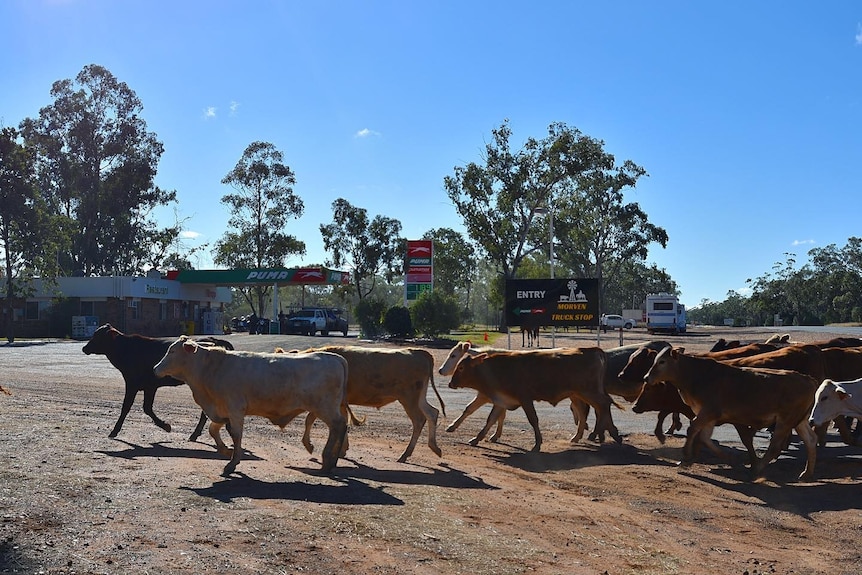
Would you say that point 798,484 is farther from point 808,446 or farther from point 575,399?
point 575,399

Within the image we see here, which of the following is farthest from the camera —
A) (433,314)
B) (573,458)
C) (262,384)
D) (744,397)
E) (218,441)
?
(433,314)

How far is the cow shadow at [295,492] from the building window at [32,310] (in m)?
57.4

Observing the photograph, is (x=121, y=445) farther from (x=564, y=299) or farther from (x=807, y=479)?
(x=564, y=299)

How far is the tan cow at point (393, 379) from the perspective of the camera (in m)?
12.9

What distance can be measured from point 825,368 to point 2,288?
5792 cm

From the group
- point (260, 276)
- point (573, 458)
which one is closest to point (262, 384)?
point (573, 458)

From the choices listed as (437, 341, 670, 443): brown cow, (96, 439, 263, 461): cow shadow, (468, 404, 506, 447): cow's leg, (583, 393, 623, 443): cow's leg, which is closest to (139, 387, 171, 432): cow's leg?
(96, 439, 263, 461): cow shadow

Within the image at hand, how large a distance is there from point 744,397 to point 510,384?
13.0 ft

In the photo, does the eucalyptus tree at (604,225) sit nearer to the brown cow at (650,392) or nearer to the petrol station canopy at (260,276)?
the petrol station canopy at (260,276)

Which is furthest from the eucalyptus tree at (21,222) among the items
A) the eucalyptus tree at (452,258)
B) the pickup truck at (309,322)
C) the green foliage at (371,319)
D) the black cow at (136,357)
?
the black cow at (136,357)

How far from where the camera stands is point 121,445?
12.3 metres

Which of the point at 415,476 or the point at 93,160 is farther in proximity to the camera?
the point at 93,160

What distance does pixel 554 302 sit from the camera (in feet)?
97.6

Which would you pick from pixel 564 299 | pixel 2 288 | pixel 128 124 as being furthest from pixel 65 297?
pixel 564 299
